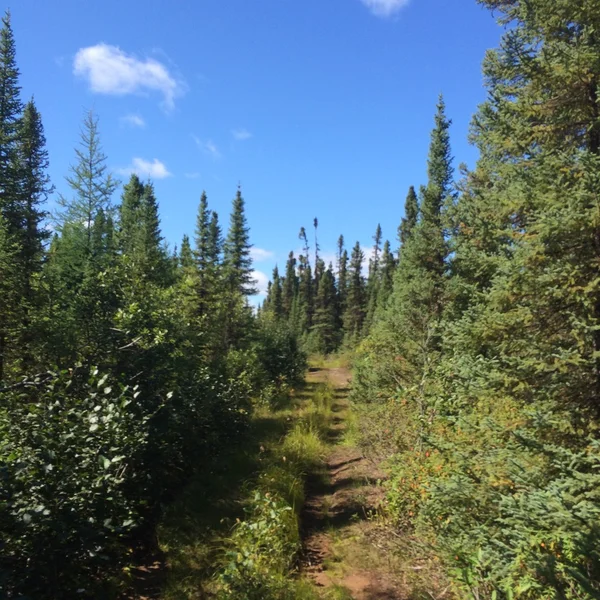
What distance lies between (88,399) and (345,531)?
517 cm

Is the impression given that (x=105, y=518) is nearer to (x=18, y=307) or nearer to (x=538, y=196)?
(x=538, y=196)

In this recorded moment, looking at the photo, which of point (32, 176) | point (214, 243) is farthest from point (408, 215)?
point (32, 176)

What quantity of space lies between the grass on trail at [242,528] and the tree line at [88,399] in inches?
23.0

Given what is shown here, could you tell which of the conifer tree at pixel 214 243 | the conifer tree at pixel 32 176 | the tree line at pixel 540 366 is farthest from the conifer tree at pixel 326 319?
the tree line at pixel 540 366

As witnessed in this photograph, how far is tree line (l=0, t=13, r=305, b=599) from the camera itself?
3.35 metres

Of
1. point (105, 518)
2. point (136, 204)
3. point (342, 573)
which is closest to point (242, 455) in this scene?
point (342, 573)

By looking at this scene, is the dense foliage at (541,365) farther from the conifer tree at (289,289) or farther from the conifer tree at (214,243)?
the conifer tree at (289,289)

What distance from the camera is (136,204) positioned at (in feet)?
109

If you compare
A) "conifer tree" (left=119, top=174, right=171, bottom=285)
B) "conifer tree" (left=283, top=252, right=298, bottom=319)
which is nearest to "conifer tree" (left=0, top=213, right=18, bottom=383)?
"conifer tree" (left=119, top=174, right=171, bottom=285)

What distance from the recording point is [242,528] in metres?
5.95

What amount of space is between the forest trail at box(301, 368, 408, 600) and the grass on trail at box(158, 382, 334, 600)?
32 cm

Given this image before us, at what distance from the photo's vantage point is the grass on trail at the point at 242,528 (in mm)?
4891

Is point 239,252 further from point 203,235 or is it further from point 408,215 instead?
point 408,215

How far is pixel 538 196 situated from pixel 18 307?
33.2 feet
